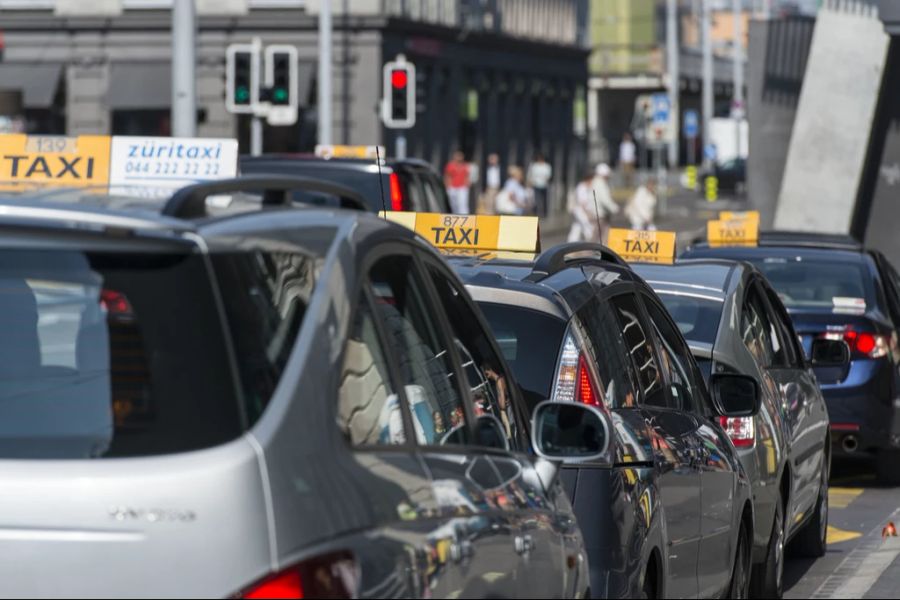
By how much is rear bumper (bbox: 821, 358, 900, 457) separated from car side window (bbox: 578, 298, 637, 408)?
21.4 ft

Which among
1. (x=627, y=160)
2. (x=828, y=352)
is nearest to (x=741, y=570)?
(x=828, y=352)

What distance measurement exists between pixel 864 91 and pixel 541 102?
1156 inches

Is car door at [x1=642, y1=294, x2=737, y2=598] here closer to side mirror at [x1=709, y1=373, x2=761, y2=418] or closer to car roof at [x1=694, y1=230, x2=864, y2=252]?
side mirror at [x1=709, y1=373, x2=761, y2=418]

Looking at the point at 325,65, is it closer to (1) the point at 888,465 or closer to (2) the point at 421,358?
(1) the point at 888,465

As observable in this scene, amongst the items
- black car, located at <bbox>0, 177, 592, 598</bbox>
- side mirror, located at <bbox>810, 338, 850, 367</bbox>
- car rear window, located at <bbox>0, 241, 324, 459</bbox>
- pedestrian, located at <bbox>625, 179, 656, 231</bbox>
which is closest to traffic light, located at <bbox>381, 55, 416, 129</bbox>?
pedestrian, located at <bbox>625, 179, 656, 231</bbox>

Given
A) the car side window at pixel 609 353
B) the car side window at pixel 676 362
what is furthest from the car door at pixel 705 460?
the car side window at pixel 609 353

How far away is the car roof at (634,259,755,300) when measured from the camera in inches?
386

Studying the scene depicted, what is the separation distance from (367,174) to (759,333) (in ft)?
21.2

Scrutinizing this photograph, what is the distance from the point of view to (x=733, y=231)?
16.4 meters

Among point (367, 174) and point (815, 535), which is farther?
point (367, 174)

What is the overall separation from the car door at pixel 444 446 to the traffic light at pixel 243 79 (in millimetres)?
24786

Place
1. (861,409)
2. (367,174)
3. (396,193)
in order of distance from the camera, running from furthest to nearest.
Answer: (396,193) → (367,174) → (861,409)

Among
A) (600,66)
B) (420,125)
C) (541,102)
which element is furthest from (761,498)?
(600,66)

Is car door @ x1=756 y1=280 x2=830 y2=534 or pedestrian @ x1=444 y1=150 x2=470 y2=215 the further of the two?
pedestrian @ x1=444 y1=150 x2=470 y2=215
